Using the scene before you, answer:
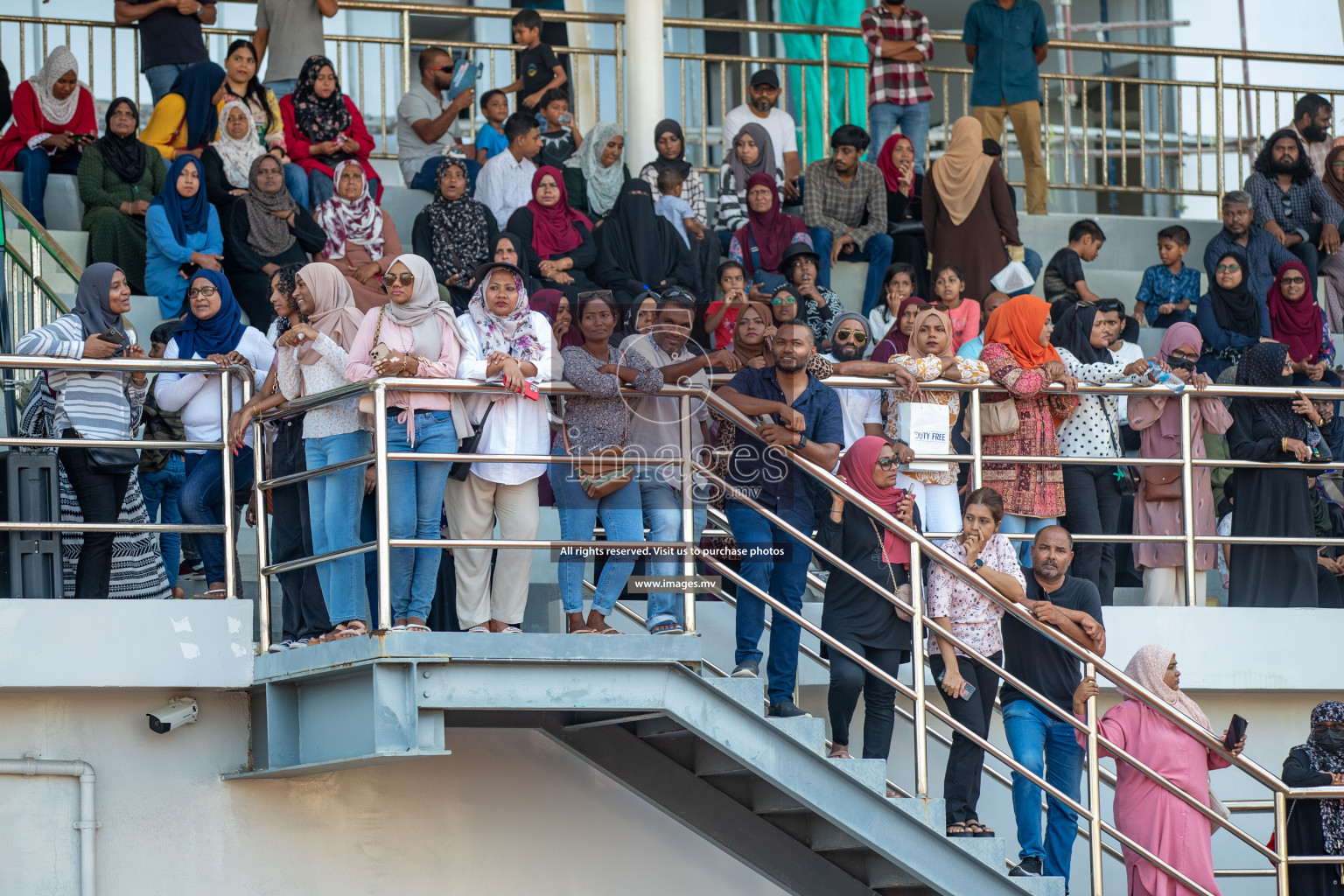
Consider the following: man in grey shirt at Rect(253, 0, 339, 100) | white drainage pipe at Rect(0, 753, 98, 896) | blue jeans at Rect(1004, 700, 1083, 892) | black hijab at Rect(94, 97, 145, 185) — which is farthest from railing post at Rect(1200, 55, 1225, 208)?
white drainage pipe at Rect(0, 753, 98, 896)

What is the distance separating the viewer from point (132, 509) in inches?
315

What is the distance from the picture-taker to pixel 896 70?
1272 cm

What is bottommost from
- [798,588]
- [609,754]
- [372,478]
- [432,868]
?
[432,868]

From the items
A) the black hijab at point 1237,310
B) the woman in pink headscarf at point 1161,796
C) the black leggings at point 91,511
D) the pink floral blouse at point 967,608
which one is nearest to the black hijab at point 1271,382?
the black hijab at point 1237,310

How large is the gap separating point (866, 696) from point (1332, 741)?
244cm

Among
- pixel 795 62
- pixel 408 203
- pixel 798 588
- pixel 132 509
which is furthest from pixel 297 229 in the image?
pixel 795 62

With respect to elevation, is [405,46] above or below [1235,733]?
above

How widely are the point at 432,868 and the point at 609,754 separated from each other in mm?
971

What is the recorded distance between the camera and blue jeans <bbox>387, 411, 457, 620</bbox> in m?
6.81

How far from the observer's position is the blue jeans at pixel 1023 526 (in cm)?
851

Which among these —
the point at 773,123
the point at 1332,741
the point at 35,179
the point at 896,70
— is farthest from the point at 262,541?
the point at 896,70

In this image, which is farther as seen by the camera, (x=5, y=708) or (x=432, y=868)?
(x=432, y=868)

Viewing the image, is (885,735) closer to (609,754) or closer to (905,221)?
(609,754)

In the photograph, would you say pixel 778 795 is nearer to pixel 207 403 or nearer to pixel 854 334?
pixel 854 334
